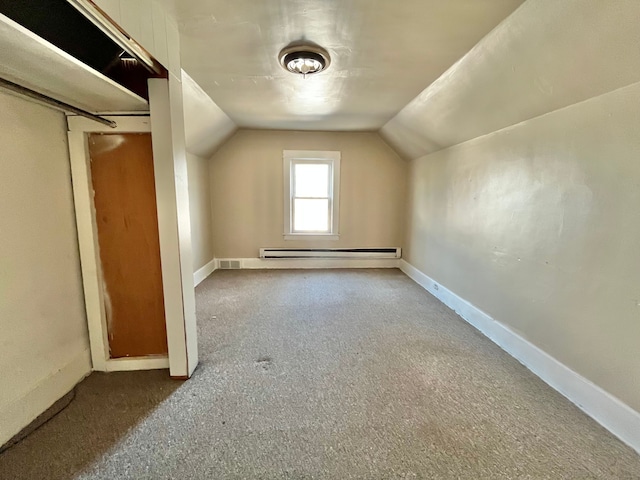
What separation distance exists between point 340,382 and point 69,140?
2.31 m

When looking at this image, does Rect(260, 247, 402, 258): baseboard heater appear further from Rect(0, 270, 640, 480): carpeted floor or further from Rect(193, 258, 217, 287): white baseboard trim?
Rect(0, 270, 640, 480): carpeted floor

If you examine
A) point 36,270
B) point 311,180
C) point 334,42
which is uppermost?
point 334,42

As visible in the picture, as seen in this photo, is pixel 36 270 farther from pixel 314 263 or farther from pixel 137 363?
pixel 314 263

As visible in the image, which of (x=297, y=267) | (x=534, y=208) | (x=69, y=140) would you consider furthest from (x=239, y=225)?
(x=534, y=208)

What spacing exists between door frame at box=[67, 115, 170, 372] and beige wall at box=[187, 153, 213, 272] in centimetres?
180

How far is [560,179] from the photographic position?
1.88 metres

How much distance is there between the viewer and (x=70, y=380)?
1.79 m

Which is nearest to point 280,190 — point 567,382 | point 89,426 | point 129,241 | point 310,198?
point 310,198

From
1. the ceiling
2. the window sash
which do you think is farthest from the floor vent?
the ceiling

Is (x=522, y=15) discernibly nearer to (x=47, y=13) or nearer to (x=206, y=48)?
(x=206, y=48)

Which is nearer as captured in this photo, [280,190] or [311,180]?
[280,190]

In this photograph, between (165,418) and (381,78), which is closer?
(165,418)

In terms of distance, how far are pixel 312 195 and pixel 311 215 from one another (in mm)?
333

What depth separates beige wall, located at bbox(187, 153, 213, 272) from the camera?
3.86 m
